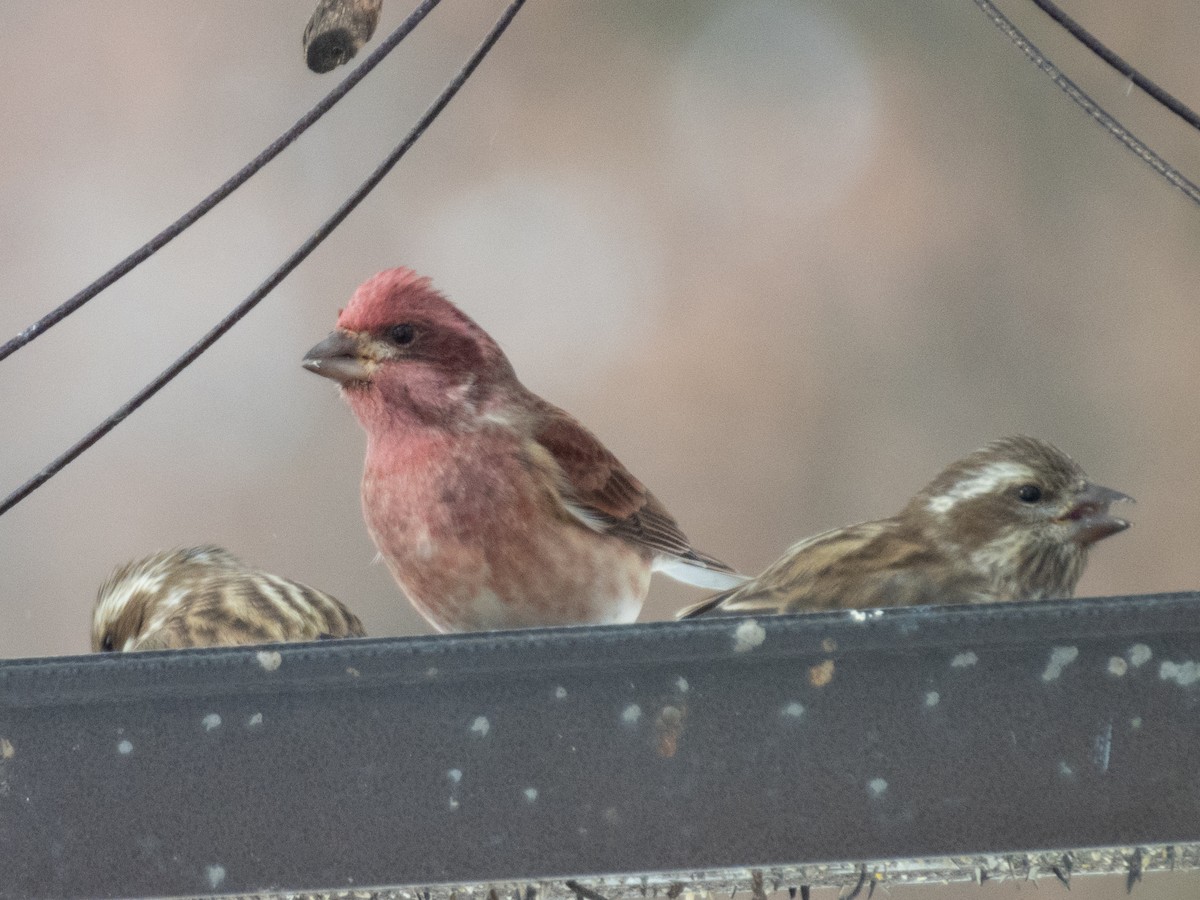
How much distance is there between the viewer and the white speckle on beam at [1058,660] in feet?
4.79

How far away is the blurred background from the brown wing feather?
2.13 meters

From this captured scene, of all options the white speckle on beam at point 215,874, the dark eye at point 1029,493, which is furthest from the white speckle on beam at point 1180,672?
the dark eye at point 1029,493

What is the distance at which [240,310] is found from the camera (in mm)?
1976

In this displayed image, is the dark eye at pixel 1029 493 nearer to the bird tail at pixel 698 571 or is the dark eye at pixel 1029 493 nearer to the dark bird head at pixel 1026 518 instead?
the dark bird head at pixel 1026 518

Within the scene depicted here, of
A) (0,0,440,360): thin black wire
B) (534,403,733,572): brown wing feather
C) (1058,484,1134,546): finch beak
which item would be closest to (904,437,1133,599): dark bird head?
(1058,484,1134,546): finch beak

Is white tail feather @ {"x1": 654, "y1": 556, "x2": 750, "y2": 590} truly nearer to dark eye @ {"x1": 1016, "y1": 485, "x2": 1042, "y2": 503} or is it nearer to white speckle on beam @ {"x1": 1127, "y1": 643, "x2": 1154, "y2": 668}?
dark eye @ {"x1": 1016, "y1": 485, "x2": 1042, "y2": 503}

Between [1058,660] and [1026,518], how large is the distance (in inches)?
43.1

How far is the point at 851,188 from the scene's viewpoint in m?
5.80

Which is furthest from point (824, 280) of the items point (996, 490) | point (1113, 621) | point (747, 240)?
point (1113, 621)

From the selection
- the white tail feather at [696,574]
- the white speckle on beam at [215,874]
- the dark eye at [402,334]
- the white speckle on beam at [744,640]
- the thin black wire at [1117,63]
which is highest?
the thin black wire at [1117,63]

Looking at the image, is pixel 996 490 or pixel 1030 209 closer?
pixel 996 490

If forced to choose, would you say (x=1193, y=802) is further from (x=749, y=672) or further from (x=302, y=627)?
(x=302, y=627)

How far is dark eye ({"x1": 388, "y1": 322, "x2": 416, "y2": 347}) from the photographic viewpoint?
2.51 metres

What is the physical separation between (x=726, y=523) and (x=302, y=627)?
9.41 feet
